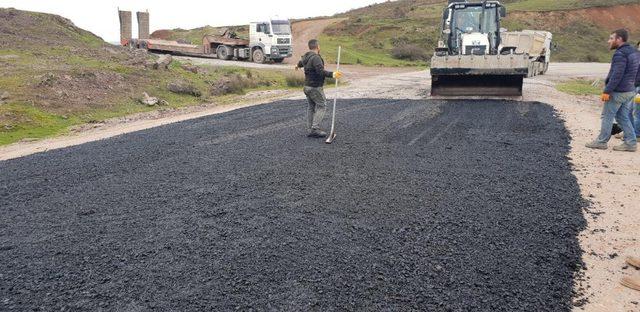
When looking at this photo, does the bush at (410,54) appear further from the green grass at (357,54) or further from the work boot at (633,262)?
the work boot at (633,262)

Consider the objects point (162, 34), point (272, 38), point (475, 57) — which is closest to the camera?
point (475, 57)

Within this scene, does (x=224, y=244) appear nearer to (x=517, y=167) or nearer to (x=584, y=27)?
(x=517, y=167)

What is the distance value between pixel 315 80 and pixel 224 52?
25.5m

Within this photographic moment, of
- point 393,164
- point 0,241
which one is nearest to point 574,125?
point 393,164

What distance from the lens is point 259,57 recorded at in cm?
3109

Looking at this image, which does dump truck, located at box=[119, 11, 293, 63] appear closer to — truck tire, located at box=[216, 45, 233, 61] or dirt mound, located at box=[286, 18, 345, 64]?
truck tire, located at box=[216, 45, 233, 61]

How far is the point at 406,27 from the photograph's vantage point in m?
54.2

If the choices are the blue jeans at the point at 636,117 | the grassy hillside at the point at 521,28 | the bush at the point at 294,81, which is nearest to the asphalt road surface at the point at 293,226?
the blue jeans at the point at 636,117

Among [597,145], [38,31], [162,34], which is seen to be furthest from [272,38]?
[162,34]

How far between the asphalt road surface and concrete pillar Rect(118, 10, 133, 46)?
30.9m

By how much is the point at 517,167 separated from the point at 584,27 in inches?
2422

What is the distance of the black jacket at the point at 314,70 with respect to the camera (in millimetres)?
8273

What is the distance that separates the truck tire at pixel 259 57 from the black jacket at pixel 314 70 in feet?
76.2

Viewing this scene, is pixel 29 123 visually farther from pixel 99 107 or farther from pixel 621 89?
pixel 621 89
